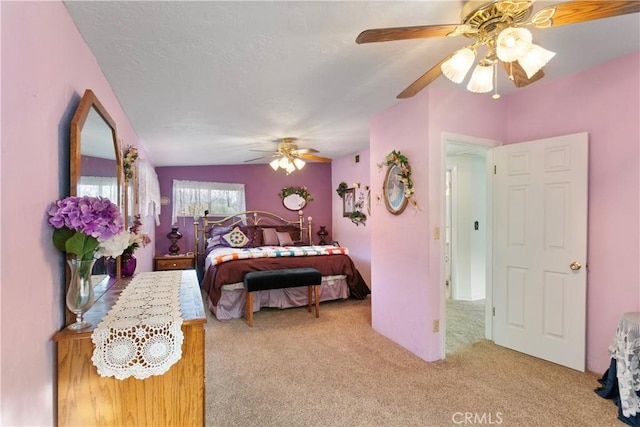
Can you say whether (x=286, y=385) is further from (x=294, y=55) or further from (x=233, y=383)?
(x=294, y=55)

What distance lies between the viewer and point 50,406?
4.04 feet

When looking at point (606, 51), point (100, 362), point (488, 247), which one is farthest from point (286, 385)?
point (606, 51)

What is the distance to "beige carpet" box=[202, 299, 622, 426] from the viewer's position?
1953 millimetres

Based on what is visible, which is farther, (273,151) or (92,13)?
(273,151)

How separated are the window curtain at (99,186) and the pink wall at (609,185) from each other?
3.33m

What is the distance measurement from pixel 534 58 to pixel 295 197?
5026mm

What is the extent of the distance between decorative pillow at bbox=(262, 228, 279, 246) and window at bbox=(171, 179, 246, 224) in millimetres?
699

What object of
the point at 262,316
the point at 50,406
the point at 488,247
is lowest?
the point at 262,316

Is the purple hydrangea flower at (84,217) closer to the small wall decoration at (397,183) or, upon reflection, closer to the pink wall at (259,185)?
the small wall decoration at (397,183)

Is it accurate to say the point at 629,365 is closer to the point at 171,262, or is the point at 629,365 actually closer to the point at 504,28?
the point at 504,28

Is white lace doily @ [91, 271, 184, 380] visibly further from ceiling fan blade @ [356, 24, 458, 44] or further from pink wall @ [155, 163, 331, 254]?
pink wall @ [155, 163, 331, 254]

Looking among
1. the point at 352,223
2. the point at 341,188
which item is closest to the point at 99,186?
the point at 352,223

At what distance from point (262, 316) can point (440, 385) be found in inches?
88.8

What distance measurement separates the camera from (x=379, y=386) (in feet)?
7.52
